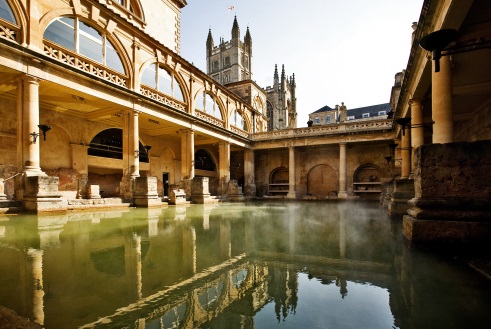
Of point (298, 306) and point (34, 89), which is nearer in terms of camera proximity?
point (298, 306)

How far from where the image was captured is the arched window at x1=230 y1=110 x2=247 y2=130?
915 inches

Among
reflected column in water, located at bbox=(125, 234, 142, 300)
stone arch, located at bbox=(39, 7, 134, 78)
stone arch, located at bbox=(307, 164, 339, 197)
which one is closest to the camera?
reflected column in water, located at bbox=(125, 234, 142, 300)

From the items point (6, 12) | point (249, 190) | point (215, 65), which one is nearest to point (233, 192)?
point (249, 190)

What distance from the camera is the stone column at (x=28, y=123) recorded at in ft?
29.3

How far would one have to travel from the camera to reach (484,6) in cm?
530

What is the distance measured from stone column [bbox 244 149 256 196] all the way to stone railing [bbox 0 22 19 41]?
18072mm

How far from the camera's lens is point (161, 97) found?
50.0 ft

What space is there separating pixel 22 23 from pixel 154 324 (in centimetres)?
1232

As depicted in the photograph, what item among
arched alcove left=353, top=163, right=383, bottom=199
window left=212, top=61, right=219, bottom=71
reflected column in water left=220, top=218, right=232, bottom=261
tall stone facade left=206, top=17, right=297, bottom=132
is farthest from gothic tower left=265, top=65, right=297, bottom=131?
reflected column in water left=220, top=218, right=232, bottom=261

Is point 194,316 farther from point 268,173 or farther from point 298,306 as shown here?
point 268,173

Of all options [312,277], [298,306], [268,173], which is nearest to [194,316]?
[298,306]

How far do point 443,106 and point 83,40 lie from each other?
1399 cm

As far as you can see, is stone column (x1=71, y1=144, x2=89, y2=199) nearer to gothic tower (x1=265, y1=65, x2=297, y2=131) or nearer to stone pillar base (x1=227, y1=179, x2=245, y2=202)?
stone pillar base (x1=227, y1=179, x2=245, y2=202)

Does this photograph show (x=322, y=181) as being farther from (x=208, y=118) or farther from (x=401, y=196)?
(x=401, y=196)
